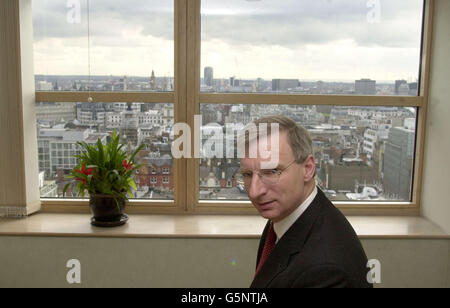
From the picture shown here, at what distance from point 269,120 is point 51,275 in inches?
67.5

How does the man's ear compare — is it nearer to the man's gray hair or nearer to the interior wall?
the man's gray hair

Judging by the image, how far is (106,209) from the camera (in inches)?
95.9

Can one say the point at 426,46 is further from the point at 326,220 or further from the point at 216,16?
the point at 326,220

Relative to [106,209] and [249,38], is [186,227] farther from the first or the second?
[249,38]

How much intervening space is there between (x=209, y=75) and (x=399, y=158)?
132 centimetres

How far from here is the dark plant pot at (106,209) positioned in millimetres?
2420

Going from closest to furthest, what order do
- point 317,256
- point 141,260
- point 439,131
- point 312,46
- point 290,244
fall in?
1. point 317,256
2. point 290,244
3. point 141,260
4. point 439,131
5. point 312,46

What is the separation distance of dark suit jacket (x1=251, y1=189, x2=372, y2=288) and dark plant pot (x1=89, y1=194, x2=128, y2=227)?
137 centimetres

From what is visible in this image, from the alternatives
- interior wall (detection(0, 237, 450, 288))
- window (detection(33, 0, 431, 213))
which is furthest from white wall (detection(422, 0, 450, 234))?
interior wall (detection(0, 237, 450, 288))

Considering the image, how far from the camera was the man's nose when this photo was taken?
1.28m

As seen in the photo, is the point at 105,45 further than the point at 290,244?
Yes

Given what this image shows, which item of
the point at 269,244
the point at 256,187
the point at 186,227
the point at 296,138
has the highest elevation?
the point at 296,138

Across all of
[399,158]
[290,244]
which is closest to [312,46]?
[399,158]
